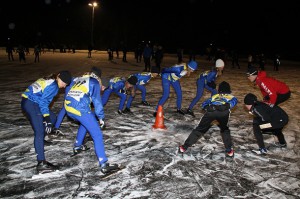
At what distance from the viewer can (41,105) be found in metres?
4.45

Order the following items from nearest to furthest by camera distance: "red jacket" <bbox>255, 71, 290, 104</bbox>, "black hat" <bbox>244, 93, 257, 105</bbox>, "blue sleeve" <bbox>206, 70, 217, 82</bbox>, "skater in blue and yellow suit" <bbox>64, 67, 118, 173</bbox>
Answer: "skater in blue and yellow suit" <bbox>64, 67, 118, 173</bbox>
"black hat" <bbox>244, 93, 257, 105</bbox>
"red jacket" <bbox>255, 71, 290, 104</bbox>
"blue sleeve" <bbox>206, 70, 217, 82</bbox>

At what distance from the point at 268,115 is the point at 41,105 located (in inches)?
150

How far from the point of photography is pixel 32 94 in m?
4.36

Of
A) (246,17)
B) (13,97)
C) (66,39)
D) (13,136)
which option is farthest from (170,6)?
(13,136)

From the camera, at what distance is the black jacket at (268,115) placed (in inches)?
203

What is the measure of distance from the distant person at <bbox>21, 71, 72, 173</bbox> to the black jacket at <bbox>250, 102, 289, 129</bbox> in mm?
3213

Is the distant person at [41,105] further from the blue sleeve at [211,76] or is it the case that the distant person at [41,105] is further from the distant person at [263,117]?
the blue sleeve at [211,76]

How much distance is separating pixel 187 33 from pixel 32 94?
4824 cm

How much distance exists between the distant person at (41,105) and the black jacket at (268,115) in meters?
3.21

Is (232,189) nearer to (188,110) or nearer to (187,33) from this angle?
(188,110)

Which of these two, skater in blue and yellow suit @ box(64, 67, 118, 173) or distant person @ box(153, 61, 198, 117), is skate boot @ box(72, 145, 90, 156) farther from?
distant person @ box(153, 61, 198, 117)

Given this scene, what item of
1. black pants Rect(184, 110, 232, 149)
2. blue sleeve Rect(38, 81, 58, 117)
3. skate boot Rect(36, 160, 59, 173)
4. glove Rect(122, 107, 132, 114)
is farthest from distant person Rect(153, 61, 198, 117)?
skate boot Rect(36, 160, 59, 173)

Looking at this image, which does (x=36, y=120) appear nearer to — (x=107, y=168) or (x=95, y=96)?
(x=95, y=96)

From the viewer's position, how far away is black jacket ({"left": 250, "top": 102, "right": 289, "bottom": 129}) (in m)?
5.15
